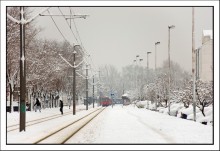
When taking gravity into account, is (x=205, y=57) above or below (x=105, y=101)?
above

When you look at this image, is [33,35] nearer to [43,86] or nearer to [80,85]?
[43,86]

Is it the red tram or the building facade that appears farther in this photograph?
the red tram

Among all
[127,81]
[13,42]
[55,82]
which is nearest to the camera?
[13,42]

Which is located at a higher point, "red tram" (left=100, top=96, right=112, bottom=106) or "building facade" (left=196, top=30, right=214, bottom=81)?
"building facade" (left=196, top=30, right=214, bottom=81)

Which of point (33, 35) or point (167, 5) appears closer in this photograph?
point (167, 5)

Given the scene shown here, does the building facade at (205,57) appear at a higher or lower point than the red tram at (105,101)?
higher

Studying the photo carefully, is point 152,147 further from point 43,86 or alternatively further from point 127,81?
point 127,81

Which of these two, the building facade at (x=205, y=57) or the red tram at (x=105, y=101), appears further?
the red tram at (x=105, y=101)

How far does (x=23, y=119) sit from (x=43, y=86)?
42.0 m

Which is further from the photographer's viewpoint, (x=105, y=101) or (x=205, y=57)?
→ (x=105, y=101)

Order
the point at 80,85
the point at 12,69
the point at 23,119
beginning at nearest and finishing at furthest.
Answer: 1. the point at 23,119
2. the point at 12,69
3. the point at 80,85

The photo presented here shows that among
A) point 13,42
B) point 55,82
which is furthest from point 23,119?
point 55,82

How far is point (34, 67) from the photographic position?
2168 inches

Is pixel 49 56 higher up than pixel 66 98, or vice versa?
pixel 49 56
